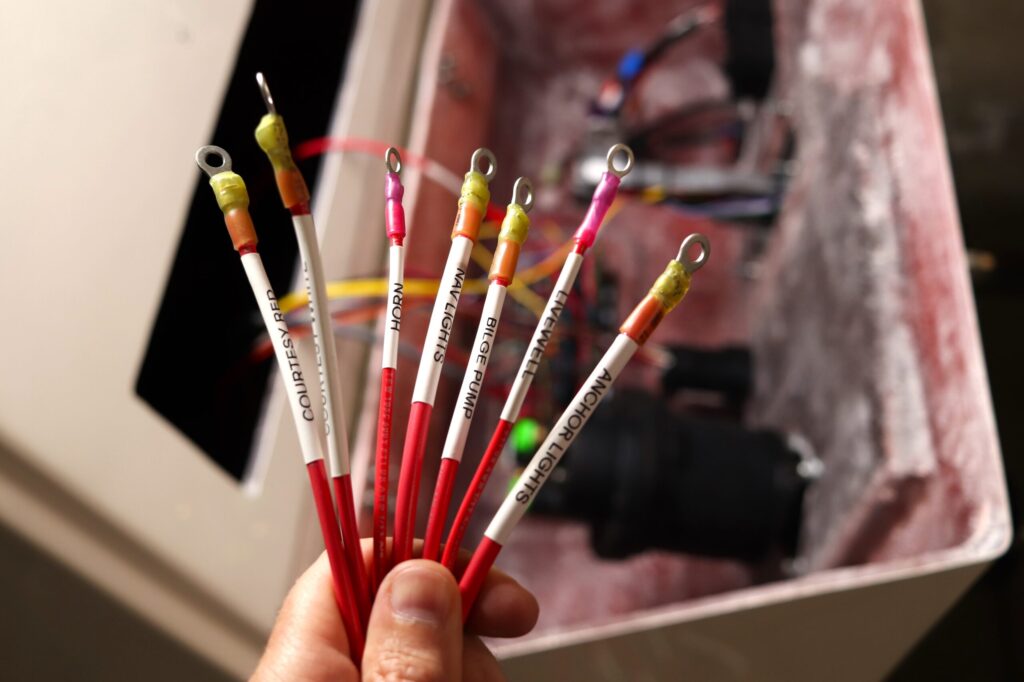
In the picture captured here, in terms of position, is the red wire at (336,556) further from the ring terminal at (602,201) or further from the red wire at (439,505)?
the ring terminal at (602,201)

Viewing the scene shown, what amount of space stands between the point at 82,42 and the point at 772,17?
78 centimetres

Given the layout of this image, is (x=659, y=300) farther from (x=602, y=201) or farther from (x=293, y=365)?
(x=293, y=365)

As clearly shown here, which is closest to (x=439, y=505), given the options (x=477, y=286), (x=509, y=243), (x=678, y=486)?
(x=509, y=243)

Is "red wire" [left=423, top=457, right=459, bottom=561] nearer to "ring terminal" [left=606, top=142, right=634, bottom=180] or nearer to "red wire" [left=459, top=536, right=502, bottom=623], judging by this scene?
"red wire" [left=459, top=536, right=502, bottom=623]

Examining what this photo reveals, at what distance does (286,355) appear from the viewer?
283 millimetres

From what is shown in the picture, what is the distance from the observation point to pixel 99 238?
44 cm

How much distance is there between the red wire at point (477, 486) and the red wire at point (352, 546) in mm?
39

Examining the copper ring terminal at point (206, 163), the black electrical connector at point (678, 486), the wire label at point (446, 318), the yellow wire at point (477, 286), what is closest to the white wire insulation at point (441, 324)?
the wire label at point (446, 318)

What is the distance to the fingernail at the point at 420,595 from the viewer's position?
290 mm

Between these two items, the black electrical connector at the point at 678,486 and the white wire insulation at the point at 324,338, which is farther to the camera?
the black electrical connector at the point at 678,486

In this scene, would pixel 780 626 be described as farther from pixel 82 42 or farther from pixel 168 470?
pixel 82 42

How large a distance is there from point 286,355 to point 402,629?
0.13m

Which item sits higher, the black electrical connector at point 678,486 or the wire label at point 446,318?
the wire label at point 446,318

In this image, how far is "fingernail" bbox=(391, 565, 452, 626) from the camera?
29cm
